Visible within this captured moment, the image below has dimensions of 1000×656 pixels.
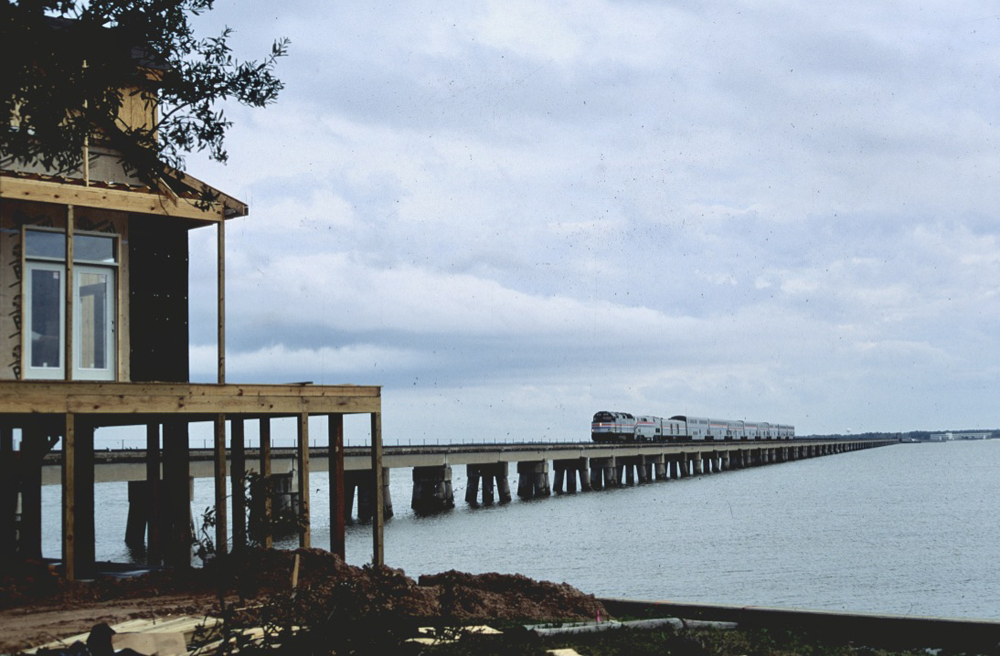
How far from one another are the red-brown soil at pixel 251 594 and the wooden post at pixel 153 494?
552 cm

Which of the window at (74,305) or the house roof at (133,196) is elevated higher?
the house roof at (133,196)

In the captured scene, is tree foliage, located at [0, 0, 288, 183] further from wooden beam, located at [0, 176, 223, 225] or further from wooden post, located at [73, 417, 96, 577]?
wooden post, located at [73, 417, 96, 577]

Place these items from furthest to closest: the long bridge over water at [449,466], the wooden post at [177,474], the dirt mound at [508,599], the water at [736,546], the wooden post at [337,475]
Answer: the long bridge over water at [449,466] → the water at [736,546] → the wooden post at [177,474] → the wooden post at [337,475] → the dirt mound at [508,599]

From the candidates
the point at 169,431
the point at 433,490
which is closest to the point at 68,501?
the point at 169,431

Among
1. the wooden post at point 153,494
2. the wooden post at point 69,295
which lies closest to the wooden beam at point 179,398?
the wooden post at point 69,295

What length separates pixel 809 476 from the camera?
346ft

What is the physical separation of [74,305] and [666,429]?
309ft

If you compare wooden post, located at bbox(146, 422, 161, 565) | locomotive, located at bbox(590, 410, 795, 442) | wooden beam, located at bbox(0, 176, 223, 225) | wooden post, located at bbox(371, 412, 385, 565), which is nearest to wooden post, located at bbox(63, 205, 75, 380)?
wooden beam, located at bbox(0, 176, 223, 225)

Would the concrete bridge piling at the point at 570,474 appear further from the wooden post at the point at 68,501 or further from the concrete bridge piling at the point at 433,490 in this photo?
the wooden post at the point at 68,501

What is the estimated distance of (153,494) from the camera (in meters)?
22.8

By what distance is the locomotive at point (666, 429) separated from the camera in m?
96.2

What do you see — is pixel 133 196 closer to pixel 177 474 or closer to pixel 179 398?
pixel 179 398

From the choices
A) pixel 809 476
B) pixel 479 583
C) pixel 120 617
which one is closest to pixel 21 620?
pixel 120 617

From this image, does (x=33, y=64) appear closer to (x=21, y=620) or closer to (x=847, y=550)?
(x=21, y=620)
